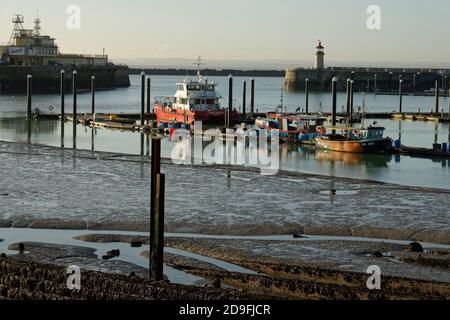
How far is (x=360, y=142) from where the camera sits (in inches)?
1651

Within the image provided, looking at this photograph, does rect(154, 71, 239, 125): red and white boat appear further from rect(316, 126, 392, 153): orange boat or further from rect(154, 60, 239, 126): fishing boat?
rect(316, 126, 392, 153): orange boat

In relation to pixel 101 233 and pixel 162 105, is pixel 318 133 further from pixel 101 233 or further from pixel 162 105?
pixel 101 233

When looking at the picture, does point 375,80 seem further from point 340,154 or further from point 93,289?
point 93,289

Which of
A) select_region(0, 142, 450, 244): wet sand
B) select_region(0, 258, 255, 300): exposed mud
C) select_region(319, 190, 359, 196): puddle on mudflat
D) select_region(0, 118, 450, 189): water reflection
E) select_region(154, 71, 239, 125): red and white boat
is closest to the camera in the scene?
select_region(0, 258, 255, 300): exposed mud

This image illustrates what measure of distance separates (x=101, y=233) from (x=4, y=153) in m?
18.2

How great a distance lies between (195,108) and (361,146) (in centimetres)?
1684

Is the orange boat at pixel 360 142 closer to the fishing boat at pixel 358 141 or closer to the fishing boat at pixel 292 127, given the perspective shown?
the fishing boat at pixel 358 141

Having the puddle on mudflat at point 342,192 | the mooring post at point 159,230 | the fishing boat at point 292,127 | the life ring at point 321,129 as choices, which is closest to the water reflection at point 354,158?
the fishing boat at point 292,127

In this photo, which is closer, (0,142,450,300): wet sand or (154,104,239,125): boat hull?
(0,142,450,300): wet sand

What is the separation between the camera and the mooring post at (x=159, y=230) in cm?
A: 1702

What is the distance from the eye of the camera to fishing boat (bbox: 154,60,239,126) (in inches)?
2174

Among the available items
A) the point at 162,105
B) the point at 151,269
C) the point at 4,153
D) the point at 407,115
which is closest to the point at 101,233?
the point at 151,269

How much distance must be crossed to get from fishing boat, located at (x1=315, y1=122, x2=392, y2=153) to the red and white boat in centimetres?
1216

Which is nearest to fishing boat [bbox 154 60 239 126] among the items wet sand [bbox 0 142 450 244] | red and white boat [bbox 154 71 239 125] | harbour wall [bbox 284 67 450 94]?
red and white boat [bbox 154 71 239 125]
